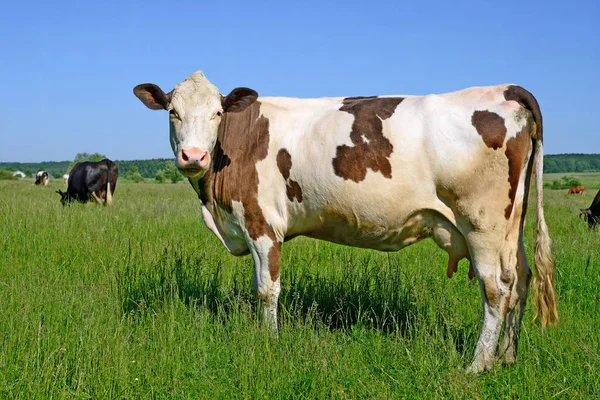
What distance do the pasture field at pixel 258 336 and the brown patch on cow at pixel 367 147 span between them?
1398mm

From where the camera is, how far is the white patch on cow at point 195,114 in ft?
17.9

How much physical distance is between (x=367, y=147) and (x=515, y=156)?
126 cm

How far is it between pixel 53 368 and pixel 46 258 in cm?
405

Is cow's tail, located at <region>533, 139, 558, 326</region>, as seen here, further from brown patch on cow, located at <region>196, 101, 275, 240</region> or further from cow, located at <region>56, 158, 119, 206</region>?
cow, located at <region>56, 158, 119, 206</region>

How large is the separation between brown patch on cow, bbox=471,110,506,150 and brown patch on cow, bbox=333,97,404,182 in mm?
755

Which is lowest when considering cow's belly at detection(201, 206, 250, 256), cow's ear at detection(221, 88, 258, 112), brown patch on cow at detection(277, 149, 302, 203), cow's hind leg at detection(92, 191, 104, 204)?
cow's hind leg at detection(92, 191, 104, 204)

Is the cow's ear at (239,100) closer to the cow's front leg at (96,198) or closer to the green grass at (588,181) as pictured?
the cow's front leg at (96,198)

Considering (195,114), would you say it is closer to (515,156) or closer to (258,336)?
(258,336)

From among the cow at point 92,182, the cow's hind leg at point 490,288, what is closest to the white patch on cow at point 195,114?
the cow's hind leg at point 490,288

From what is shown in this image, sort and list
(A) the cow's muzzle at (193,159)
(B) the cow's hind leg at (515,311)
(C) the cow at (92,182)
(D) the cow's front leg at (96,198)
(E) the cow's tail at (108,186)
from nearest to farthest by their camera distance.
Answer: (B) the cow's hind leg at (515,311)
(A) the cow's muzzle at (193,159)
(E) the cow's tail at (108,186)
(D) the cow's front leg at (96,198)
(C) the cow at (92,182)

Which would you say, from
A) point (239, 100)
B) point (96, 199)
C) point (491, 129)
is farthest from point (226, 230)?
point (96, 199)

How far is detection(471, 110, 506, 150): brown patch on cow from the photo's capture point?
15.7 feet

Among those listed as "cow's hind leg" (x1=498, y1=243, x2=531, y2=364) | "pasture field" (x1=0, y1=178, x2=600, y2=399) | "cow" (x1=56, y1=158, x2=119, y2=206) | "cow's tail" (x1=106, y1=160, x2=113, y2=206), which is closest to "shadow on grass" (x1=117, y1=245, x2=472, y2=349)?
"pasture field" (x1=0, y1=178, x2=600, y2=399)

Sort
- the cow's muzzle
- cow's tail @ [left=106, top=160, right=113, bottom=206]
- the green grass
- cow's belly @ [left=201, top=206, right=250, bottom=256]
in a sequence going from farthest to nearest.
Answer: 1. the green grass
2. cow's tail @ [left=106, top=160, right=113, bottom=206]
3. cow's belly @ [left=201, top=206, right=250, bottom=256]
4. the cow's muzzle
